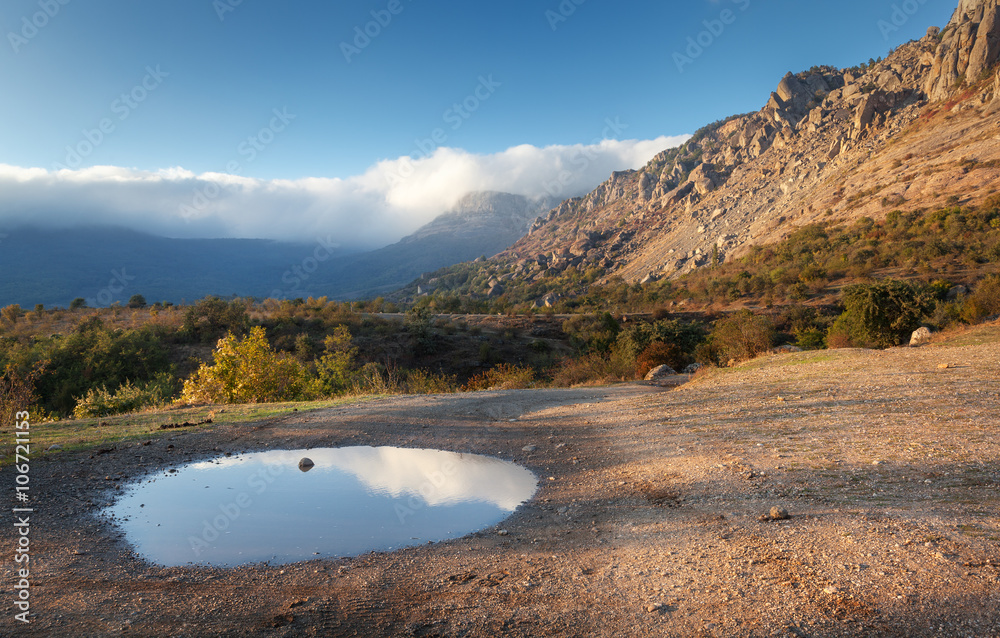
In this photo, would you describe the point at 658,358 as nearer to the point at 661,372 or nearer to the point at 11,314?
the point at 661,372

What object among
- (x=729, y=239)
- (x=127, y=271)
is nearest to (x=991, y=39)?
(x=729, y=239)

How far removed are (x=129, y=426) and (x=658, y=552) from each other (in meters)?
11.5

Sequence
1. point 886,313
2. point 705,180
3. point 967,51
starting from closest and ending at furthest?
point 886,313 < point 967,51 < point 705,180

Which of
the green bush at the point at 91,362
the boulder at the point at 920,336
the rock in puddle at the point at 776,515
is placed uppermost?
the green bush at the point at 91,362

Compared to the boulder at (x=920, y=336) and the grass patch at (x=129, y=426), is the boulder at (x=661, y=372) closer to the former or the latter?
the boulder at (x=920, y=336)

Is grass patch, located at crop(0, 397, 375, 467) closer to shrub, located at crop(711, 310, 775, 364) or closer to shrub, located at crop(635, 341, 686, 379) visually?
shrub, located at crop(635, 341, 686, 379)

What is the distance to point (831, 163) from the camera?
81.2m

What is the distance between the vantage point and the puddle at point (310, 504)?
4922mm

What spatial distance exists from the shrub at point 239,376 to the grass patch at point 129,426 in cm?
284

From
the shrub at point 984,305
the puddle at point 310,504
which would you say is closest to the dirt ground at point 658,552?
the puddle at point 310,504

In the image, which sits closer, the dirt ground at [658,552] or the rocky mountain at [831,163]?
the dirt ground at [658,552]

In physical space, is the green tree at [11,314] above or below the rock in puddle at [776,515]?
above

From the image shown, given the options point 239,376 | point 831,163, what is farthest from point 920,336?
point 831,163

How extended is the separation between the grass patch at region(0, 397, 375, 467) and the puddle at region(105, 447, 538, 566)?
8.06 feet
